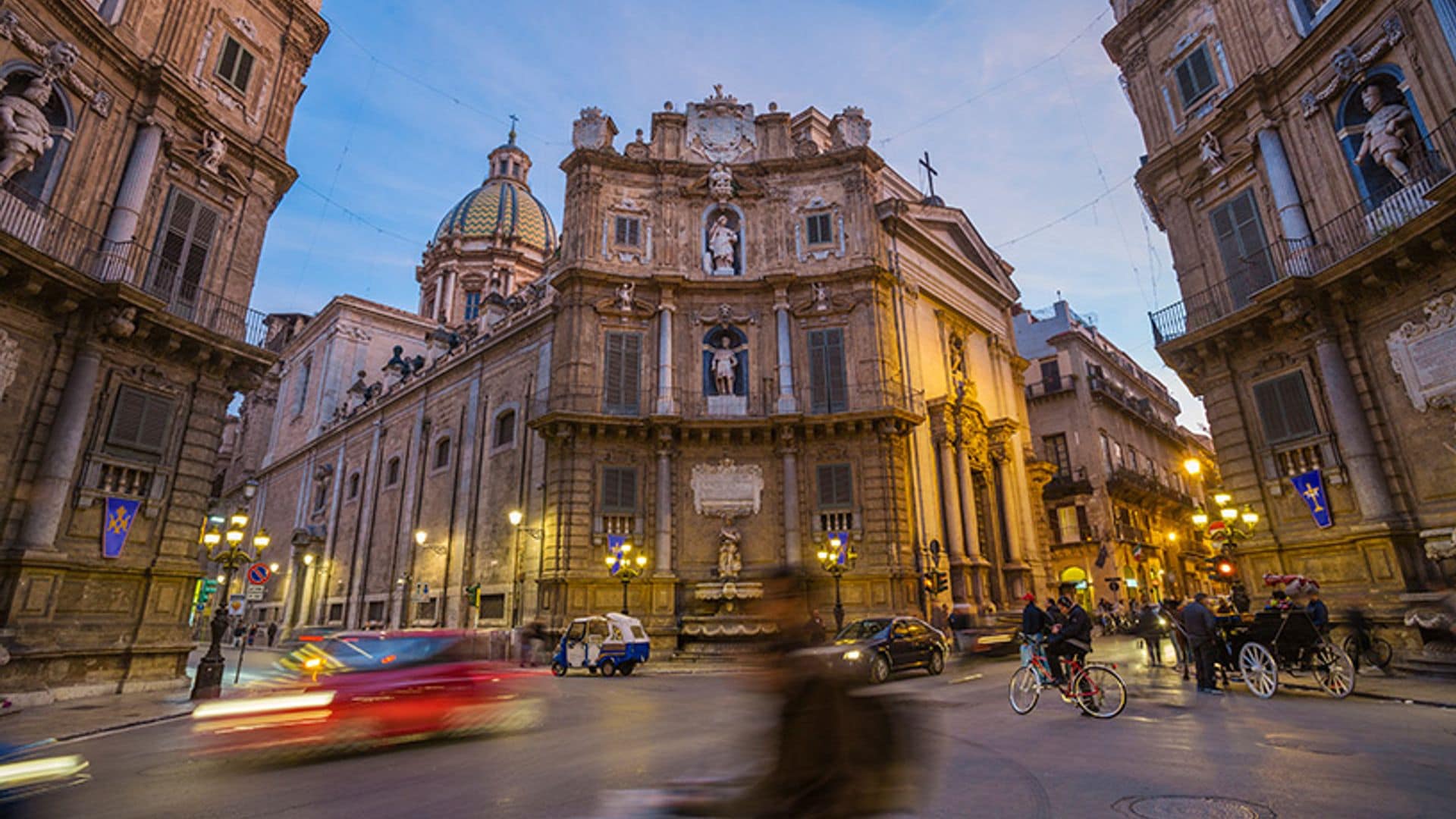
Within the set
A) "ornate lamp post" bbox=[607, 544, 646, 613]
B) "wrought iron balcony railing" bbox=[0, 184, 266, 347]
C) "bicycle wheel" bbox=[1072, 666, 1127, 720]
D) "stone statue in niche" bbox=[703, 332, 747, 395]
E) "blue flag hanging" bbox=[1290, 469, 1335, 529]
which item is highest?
"stone statue in niche" bbox=[703, 332, 747, 395]

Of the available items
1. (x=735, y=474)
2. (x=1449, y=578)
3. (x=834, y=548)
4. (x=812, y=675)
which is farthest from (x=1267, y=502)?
(x=812, y=675)

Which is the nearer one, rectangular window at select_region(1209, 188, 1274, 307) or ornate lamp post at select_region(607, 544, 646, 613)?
rectangular window at select_region(1209, 188, 1274, 307)

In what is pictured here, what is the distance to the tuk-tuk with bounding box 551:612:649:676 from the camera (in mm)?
18094

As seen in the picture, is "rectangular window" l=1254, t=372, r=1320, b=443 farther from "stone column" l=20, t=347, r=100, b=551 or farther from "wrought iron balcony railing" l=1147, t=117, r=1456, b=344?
"stone column" l=20, t=347, r=100, b=551

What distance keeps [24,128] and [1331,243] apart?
25.7 metres

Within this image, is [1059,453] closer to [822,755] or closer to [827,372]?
[827,372]

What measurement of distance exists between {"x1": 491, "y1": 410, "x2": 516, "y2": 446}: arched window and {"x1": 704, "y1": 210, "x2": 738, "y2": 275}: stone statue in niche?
996 centimetres

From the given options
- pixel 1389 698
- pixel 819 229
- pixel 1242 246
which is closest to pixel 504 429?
pixel 819 229

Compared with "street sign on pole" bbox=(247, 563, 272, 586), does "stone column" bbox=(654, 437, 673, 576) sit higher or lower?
higher

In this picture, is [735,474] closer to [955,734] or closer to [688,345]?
[688,345]

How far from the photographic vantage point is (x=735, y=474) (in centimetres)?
2444

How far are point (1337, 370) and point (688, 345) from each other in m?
18.1

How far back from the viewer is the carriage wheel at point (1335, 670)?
33.8ft

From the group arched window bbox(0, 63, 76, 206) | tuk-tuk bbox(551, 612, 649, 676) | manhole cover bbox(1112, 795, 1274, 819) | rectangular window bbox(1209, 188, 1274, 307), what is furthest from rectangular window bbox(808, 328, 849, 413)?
arched window bbox(0, 63, 76, 206)
